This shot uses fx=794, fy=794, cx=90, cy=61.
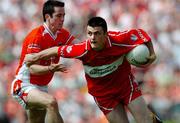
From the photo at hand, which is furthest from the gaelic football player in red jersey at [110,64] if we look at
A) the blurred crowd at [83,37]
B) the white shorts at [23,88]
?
the blurred crowd at [83,37]

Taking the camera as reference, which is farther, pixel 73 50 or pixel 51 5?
pixel 51 5

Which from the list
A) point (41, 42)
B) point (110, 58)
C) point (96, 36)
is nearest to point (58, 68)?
point (96, 36)

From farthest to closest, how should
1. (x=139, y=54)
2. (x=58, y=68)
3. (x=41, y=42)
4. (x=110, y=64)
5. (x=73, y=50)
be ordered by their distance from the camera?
(x=41, y=42) < (x=110, y=64) < (x=73, y=50) < (x=139, y=54) < (x=58, y=68)

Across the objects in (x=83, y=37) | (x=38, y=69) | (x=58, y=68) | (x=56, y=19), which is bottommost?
(x=83, y=37)

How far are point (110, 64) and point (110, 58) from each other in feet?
0.28

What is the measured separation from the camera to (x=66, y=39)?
11781 millimetres

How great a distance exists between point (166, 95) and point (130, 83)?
17.5 ft

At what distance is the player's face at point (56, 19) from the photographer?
11.4 metres

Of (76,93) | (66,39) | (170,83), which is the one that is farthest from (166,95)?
(66,39)

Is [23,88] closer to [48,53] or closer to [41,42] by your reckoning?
[41,42]

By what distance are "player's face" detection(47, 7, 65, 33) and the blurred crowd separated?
342cm

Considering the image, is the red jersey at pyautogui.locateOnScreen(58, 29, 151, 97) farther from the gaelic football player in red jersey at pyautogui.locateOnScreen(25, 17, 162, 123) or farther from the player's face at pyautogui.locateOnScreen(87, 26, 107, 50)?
the player's face at pyautogui.locateOnScreen(87, 26, 107, 50)

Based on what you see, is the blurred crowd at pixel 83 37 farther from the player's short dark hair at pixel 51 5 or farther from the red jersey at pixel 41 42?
the player's short dark hair at pixel 51 5

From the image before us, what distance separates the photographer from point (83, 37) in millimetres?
18656
